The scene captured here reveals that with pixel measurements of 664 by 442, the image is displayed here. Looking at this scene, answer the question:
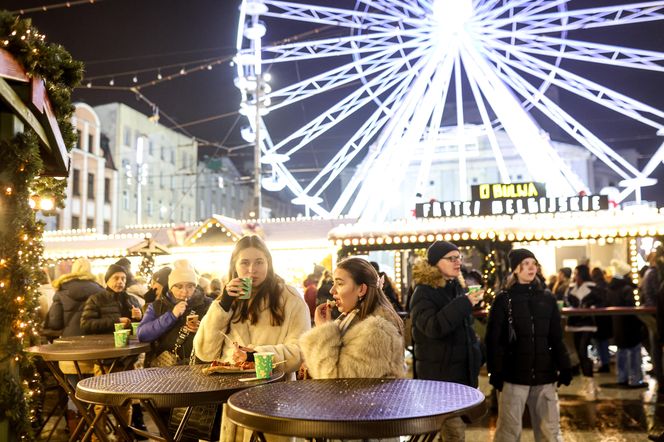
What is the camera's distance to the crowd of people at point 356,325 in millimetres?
3840

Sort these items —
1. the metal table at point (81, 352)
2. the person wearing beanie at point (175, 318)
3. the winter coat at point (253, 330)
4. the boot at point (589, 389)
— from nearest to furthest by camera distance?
the winter coat at point (253, 330)
the metal table at point (81, 352)
the person wearing beanie at point (175, 318)
the boot at point (589, 389)

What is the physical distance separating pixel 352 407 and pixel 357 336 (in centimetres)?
88

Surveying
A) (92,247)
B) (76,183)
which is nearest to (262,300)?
(92,247)

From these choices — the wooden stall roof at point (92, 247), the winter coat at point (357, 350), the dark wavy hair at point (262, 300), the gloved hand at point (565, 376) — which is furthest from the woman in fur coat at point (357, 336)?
the wooden stall roof at point (92, 247)

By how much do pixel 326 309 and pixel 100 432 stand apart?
1.88 metres

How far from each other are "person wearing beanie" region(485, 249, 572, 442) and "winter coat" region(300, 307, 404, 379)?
2059mm

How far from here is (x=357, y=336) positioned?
3.73 metres

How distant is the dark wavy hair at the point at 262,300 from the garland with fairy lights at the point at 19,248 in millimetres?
1256

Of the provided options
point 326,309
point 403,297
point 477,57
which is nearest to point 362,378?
point 326,309

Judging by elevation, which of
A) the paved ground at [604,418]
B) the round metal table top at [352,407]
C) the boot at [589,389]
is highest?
the round metal table top at [352,407]

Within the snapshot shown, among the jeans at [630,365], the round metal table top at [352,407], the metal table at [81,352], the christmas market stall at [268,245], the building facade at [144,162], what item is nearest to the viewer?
the round metal table top at [352,407]

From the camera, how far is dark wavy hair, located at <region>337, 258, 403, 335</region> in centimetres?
394

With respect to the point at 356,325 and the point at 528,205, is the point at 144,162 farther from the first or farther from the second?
the point at 356,325

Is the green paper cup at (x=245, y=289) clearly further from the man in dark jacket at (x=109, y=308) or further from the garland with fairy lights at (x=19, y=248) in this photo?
the man in dark jacket at (x=109, y=308)
